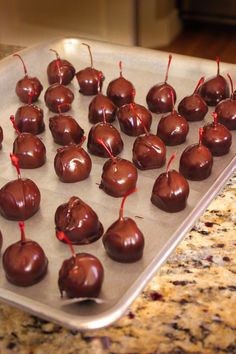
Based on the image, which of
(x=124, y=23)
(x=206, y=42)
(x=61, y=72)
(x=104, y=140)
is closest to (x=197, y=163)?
(x=104, y=140)

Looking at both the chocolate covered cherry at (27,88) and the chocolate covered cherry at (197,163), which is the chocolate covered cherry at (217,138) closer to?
the chocolate covered cherry at (197,163)

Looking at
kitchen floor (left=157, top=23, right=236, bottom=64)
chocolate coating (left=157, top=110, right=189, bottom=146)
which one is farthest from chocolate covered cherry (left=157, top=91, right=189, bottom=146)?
kitchen floor (left=157, top=23, right=236, bottom=64)

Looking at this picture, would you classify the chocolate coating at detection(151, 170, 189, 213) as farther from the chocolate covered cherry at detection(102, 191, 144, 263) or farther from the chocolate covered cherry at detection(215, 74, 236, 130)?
the chocolate covered cherry at detection(215, 74, 236, 130)

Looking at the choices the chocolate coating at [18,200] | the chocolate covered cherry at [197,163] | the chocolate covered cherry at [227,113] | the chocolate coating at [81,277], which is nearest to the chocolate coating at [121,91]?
the chocolate covered cherry at [227,113]

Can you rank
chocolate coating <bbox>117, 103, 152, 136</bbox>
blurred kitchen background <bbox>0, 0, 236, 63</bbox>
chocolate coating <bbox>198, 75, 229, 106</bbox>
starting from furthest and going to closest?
blurred kitchen background <bbox>0, 0, 236, 63</bbox>
chocolate coating <bbox>198, 75, 229, 106</bbox>
chocolate coating <bbox>117, 103, 152, 136</bbox>

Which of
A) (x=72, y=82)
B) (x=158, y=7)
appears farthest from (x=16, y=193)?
(x=158, y=7)

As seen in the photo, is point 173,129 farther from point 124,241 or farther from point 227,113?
point 124,241
